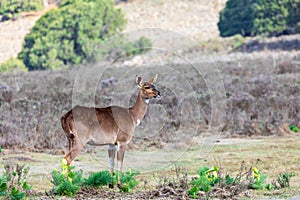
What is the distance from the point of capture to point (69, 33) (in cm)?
6084

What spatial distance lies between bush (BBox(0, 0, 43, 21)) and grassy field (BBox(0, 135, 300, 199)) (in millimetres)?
47602

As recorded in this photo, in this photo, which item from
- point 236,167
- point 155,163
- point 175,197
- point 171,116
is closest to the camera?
point 175,197

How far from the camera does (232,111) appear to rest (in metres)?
22.2

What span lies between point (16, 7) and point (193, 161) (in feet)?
195

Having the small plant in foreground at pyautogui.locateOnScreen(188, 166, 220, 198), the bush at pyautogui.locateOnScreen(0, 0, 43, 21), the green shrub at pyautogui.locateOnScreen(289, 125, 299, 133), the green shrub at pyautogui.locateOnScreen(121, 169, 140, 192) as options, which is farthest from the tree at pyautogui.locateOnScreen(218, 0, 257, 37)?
the green shrub at pyautogui.locateOnScreen(121, 169, 140, 192)

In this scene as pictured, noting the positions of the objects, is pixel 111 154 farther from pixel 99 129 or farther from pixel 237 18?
pixel 237 18

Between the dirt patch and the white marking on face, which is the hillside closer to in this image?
the dirt patch

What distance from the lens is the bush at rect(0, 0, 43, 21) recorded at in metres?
65.1

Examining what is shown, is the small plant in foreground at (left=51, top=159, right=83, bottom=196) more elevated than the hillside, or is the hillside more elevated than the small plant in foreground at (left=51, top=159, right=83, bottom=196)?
the hillside

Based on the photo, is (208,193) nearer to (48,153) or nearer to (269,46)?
(48,153)

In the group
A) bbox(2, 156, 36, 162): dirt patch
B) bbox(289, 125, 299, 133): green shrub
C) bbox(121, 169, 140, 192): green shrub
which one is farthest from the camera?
bbox(289, 125, 299, 133): green shrub

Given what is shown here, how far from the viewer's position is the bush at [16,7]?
214ft

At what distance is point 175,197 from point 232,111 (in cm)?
1240

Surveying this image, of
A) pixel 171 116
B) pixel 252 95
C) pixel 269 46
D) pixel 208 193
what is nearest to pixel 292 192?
pixel 208 193
